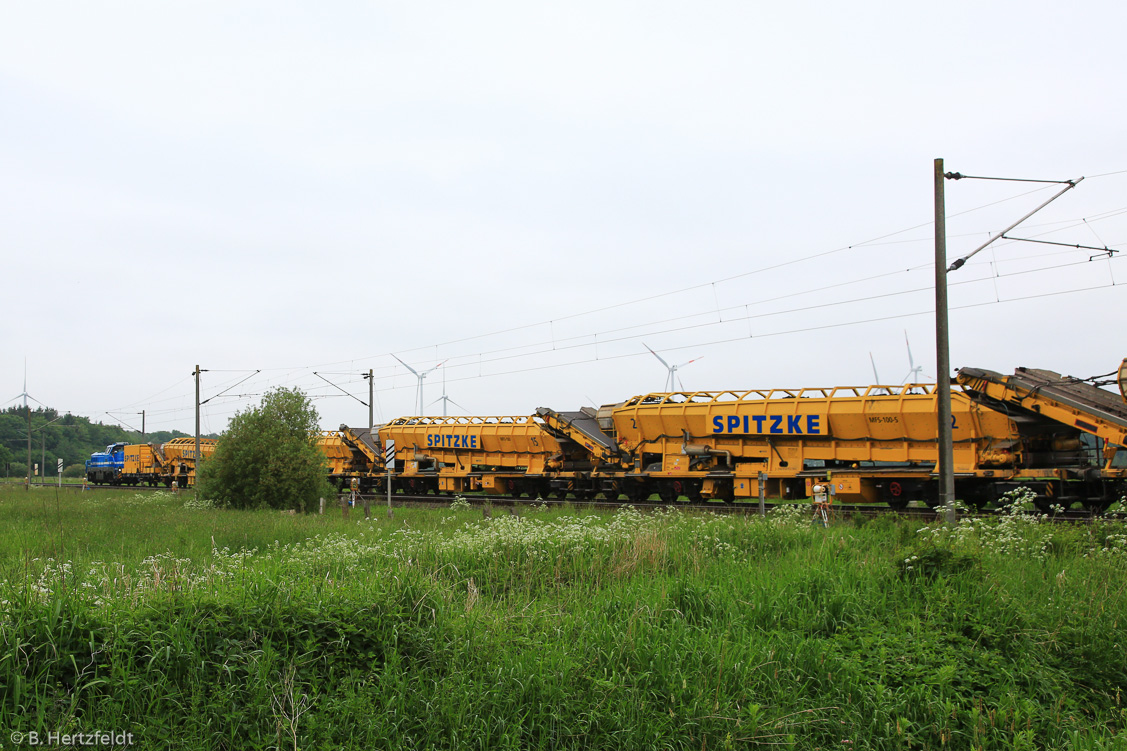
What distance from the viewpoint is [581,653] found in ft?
20.3

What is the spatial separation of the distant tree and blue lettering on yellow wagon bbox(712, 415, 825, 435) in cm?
1394

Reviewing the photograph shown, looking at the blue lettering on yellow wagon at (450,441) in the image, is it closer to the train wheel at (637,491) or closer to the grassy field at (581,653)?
the train wheel at (637,491)

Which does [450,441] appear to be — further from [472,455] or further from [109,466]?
[109,466]

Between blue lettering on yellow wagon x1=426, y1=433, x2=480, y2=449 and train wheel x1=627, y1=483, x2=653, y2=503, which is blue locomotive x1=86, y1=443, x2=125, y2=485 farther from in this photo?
train wheel x1=627, y1=483, x2=653, y2=503

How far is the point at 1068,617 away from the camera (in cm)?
725

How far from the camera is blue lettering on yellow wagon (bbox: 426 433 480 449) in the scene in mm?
33406

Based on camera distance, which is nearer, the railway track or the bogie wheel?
the railway track

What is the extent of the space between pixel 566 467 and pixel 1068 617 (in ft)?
75.6

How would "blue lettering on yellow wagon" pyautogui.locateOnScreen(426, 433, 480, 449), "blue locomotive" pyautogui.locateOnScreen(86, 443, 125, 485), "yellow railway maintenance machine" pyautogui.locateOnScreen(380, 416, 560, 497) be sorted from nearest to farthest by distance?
"yellow railway maintenance machine" pyautogui.locateOnScreen(380, 416, 560, 497), "blue lettering on yellow wagon" pyautogui.locateOnScreen(426, 433, 480, 449), "blue locomotive" pyautogui.locateOnScreen(86, 443, 125, 485)

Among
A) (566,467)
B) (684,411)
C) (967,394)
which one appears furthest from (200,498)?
→ (967,394)

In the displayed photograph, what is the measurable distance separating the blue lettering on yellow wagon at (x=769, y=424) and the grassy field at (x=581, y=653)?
474 inches

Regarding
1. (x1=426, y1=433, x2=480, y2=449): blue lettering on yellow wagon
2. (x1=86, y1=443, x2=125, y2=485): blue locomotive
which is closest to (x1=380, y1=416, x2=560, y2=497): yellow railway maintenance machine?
(x1=426, y1=433, x2=480, y2=449): blue lettering on yellow wagon

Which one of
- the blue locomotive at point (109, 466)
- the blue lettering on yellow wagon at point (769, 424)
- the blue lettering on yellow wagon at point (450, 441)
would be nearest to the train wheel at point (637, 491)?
the blue lettering on yellow wagon at point (769, 424)

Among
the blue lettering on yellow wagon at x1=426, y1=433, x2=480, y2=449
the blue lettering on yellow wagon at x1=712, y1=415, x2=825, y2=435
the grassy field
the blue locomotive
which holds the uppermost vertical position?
the blue lettering on yellow wagon at x1=712, y1=415, x2=825, y2=435
